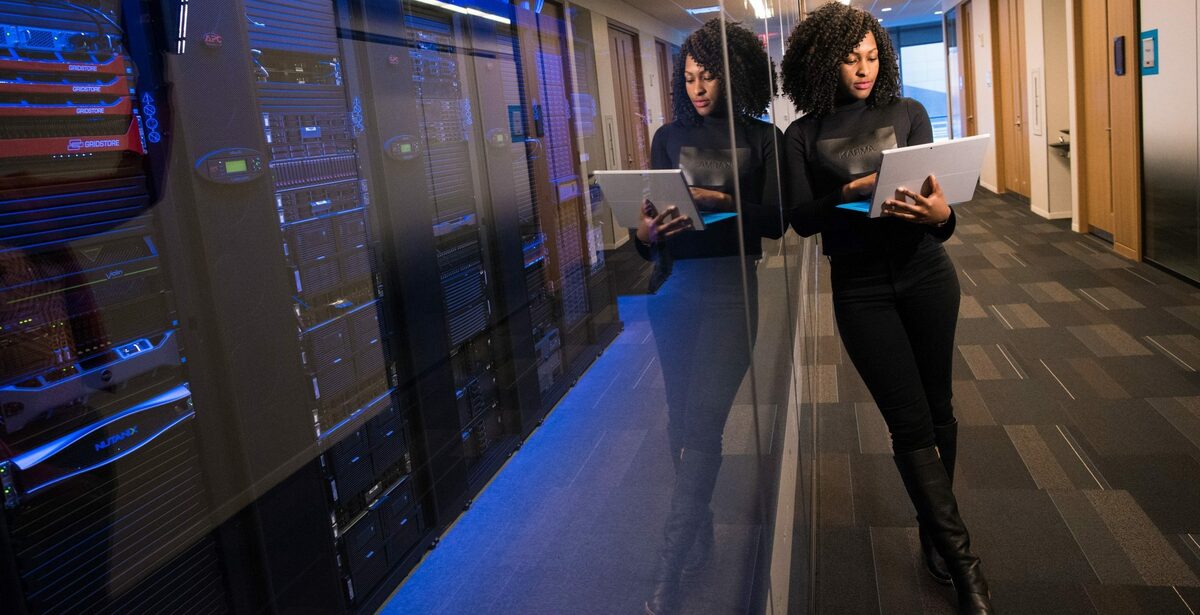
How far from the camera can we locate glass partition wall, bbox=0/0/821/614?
0.32 m

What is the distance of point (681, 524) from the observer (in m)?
0.70

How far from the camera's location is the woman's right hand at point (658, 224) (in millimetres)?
694

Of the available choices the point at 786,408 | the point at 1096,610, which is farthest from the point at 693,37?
the point at 1096,610

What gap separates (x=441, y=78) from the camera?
542mm

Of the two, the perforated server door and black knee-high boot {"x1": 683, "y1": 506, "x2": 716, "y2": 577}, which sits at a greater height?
the perforated server door

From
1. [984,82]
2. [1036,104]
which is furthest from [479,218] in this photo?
[984,82]

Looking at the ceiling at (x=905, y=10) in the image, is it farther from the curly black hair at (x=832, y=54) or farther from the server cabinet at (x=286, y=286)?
the server cabinet at (x=286, y=286)

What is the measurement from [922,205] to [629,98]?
111 centimetres

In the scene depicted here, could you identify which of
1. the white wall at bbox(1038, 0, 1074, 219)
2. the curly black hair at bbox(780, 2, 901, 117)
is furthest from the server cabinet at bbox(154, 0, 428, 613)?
the white wall at bbox(1038, 0, 1074, 219)

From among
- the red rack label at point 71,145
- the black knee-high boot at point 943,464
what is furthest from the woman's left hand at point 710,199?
the black knee-high boot at point 943,464

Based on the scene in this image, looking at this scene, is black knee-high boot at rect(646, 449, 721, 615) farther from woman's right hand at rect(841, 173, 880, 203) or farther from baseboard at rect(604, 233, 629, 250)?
woman's right hand at rect(841, 173, 880, 203)

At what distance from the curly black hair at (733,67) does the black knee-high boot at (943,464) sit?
0.86 m

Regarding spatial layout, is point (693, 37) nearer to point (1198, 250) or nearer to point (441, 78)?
point (441, 78)

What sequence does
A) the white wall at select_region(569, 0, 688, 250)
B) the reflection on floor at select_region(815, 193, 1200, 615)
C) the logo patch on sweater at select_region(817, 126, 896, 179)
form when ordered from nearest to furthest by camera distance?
the white wall at select_region(569, 0, 688, 250), the logo patch on sweater at select_region(817, 126, 896, 179), the reflection on floor at select_region(815, 193, 1200, 615)
